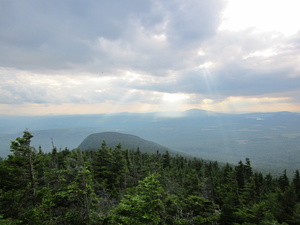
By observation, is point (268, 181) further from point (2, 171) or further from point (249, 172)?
point (2, 171)

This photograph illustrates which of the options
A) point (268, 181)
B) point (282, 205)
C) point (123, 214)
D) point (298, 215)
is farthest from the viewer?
point (268, 181)

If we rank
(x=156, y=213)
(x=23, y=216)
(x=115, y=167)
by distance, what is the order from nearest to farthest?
(x=23, y=216)
(x=156, y=213)
(x=115, y=167)

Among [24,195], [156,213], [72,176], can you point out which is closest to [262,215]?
[156,213]

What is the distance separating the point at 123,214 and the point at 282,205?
1931 cm

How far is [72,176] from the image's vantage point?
14922 millimetres

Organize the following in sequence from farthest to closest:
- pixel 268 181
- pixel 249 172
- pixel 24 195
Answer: pixel 268 181 < pixel 249 172 < pixel 24 195

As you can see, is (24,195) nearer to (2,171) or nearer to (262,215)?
(2,171)

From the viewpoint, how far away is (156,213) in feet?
38.2

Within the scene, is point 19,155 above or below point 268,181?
above

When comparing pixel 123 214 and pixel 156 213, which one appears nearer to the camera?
pixel 156 213

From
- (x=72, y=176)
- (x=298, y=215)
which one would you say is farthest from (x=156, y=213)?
(x=298, y=215)

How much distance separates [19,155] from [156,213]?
539 inches

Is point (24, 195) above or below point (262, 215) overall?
above

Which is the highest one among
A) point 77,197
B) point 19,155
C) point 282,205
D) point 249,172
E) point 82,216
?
point 19,155
